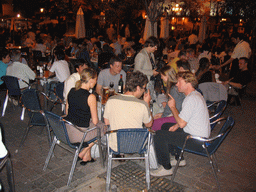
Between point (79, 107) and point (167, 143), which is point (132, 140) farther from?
point (79, 107)

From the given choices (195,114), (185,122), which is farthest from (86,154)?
(195,114)

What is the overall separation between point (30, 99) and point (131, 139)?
2.11m

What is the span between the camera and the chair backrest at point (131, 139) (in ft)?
9.62

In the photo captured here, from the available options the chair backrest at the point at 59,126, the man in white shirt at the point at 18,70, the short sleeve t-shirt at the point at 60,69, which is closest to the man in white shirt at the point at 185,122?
the chair backrest at the point at 59,126

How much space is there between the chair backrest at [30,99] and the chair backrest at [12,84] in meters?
1.56

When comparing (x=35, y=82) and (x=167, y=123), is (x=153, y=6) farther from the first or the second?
(x=167, y=123)

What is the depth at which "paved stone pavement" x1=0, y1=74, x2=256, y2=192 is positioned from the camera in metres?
3.42

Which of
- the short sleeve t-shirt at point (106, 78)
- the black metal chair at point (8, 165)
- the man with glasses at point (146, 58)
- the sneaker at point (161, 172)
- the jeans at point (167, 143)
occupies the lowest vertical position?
the sneaker at point (161, 172)

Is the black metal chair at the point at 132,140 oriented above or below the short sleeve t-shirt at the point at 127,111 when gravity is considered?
below

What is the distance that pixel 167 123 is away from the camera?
4.10 m

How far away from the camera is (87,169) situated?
3818 mm

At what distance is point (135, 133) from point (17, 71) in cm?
425

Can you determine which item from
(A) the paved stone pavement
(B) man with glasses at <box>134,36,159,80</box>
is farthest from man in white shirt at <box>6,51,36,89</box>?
(B) man with glasses at <box>134,36,159,80</box>

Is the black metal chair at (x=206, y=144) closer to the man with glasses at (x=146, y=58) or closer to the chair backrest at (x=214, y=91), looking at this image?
the chair backrest at (x=214, y=91)
